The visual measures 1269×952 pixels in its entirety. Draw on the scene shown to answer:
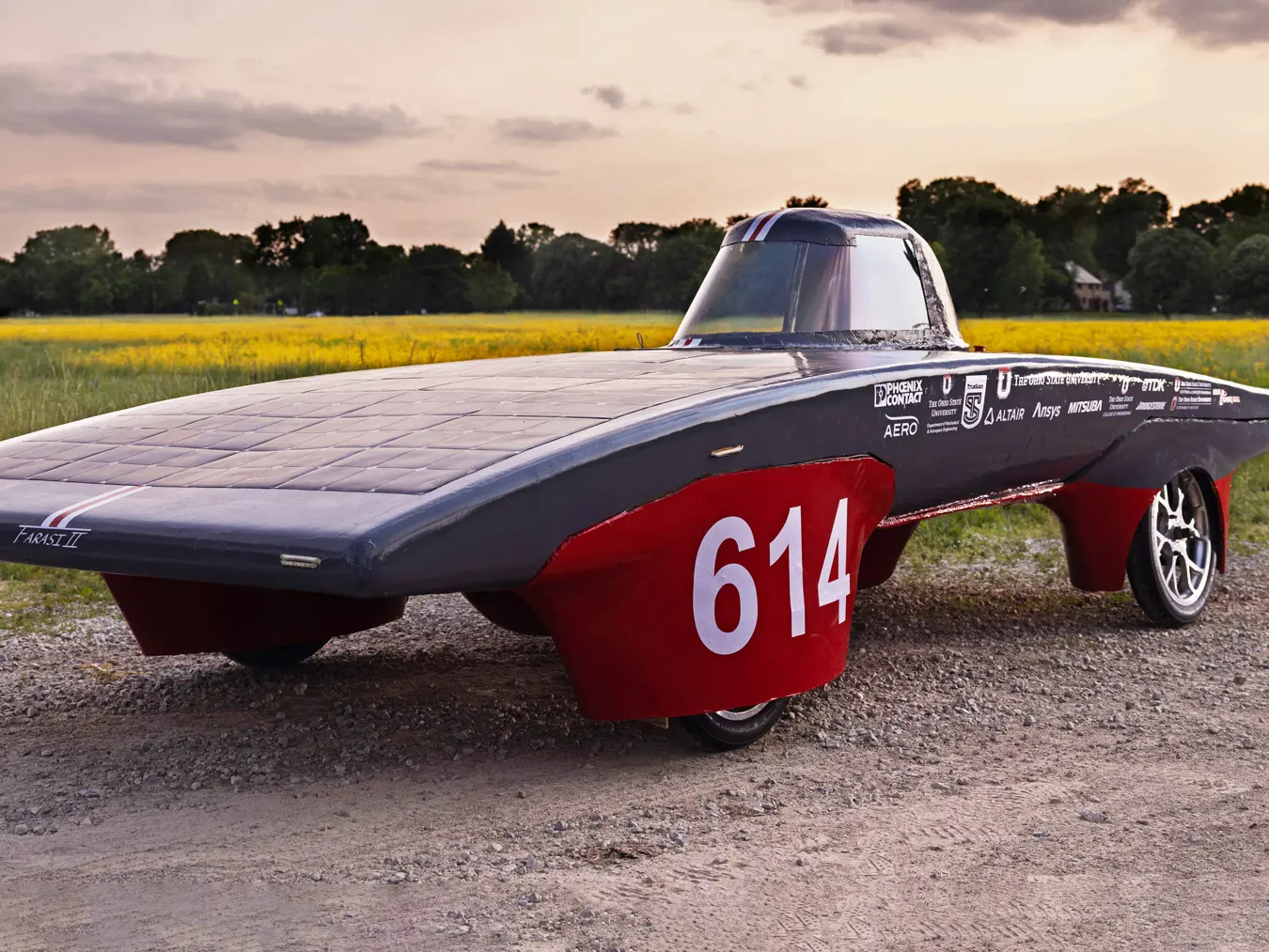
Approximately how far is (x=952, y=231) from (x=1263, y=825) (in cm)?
4797

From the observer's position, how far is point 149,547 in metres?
3.36

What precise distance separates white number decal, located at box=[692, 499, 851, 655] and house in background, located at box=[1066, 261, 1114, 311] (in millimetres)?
50593

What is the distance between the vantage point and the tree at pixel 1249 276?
53.2 meters

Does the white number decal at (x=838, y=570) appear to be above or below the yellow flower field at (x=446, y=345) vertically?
below

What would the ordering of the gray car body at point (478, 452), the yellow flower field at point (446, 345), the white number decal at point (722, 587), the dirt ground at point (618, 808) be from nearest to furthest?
1. the dirt ground at point (618, 808)
2. the gray car body at point (478, 452)
3. the white number decal at point (722, 587)
4. the yellow flower field at point (446, 345)

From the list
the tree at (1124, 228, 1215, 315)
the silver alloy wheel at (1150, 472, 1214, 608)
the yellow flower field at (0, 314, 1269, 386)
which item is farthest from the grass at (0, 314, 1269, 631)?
the tree at (1124, 228, 1215, 315)

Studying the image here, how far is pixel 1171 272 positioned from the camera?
6134cm

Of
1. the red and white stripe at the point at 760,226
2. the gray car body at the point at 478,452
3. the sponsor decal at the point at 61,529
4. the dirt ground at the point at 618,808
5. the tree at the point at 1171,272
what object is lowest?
the dirt ground at the point at 618,808

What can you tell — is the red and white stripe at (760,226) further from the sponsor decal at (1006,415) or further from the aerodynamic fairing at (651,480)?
the sponsor decal at (1006,415)


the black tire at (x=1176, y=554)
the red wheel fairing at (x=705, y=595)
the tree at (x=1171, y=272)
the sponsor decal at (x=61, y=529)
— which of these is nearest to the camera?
the sponsor decal at (x=61, y=529)

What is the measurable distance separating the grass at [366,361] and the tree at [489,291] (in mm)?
16131

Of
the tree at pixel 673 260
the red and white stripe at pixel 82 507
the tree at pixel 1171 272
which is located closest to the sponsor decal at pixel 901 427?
the red and white stripe at pixel 82 507

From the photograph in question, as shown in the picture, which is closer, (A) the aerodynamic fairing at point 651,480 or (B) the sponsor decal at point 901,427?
(A) the aerodynamic fairing at point 651,480

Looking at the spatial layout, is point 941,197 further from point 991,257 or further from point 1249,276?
point 1249,276
